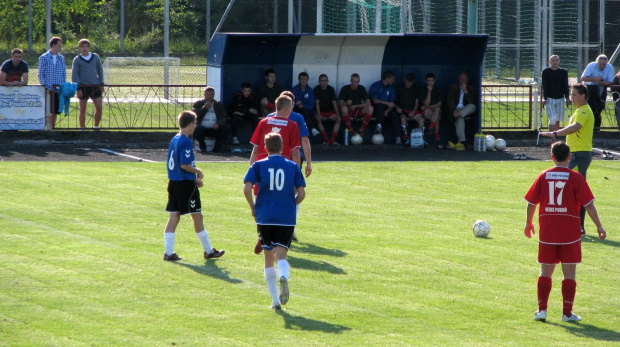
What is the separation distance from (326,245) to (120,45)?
21094 mm

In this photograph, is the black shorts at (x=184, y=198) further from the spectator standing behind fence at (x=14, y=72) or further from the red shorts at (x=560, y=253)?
the spectator standing behind fence at (x=14, y=72)

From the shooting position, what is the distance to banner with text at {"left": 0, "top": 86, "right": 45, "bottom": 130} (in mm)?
19531

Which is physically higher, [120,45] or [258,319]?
[120,45]

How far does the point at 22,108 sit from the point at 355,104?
7.51 metres

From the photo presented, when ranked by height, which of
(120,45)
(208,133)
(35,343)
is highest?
(120,45)

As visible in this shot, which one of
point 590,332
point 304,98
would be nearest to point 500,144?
point 304,98

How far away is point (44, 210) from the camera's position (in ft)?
40.4

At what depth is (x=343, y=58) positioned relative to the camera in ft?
69.5

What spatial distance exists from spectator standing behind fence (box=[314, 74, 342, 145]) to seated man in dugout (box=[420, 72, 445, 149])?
203 cm

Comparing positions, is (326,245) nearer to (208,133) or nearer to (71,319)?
(71,319)

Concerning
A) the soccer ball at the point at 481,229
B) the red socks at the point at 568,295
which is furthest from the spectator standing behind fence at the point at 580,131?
the red socks at the point at 568,295

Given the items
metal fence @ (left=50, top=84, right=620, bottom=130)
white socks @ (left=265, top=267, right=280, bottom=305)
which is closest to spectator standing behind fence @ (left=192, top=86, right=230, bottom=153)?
metal fence @ (left=50, top=84, right=620, bottom=130)

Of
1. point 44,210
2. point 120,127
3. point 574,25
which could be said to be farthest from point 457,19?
point 44,210

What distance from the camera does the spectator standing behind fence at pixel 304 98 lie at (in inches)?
784
